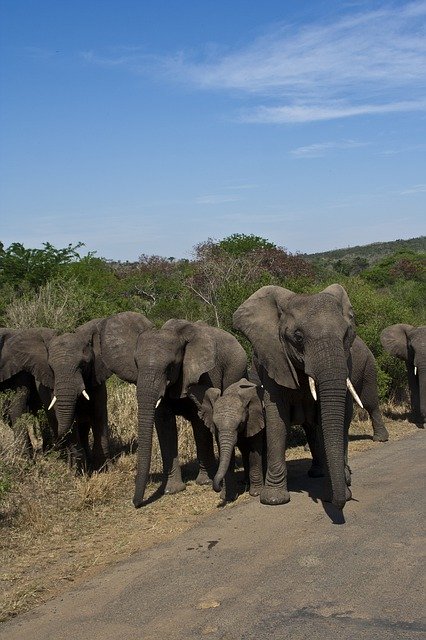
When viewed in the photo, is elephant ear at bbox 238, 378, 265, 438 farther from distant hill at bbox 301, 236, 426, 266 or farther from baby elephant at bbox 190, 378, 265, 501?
distant hill at bbox 301, 236, 426, 266

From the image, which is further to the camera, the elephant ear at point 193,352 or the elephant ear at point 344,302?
the elephant ear at point 193,352

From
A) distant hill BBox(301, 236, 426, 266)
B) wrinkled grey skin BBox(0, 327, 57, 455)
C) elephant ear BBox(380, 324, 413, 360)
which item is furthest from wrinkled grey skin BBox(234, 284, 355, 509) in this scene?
distant hill BBox(301, 236, 426, 266)

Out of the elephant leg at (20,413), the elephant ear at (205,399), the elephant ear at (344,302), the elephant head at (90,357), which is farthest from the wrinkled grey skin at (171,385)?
the elephant leg at (20,413)

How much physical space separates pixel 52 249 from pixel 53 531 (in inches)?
684

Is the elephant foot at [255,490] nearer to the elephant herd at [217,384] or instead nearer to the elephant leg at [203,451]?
the elephant herd at [217,384]

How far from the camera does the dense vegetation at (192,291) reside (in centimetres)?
1603

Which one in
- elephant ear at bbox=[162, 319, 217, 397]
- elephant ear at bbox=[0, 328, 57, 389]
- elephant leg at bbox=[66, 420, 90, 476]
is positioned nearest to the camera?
elephant ear at bbox=[162, 319, 217, 397]

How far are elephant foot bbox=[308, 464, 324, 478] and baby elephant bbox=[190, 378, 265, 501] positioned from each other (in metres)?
0.86

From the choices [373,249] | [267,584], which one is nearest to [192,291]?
[267,584]

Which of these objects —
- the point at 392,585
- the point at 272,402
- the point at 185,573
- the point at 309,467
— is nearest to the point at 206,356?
the point at 272,402

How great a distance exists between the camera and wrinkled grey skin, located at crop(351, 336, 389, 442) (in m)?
12.1

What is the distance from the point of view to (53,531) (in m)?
7.54

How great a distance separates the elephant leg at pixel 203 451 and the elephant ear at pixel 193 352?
0.74 meters

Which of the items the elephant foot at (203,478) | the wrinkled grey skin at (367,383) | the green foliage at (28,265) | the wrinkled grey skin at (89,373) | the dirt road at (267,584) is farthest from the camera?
the green foliage at (28,265)
